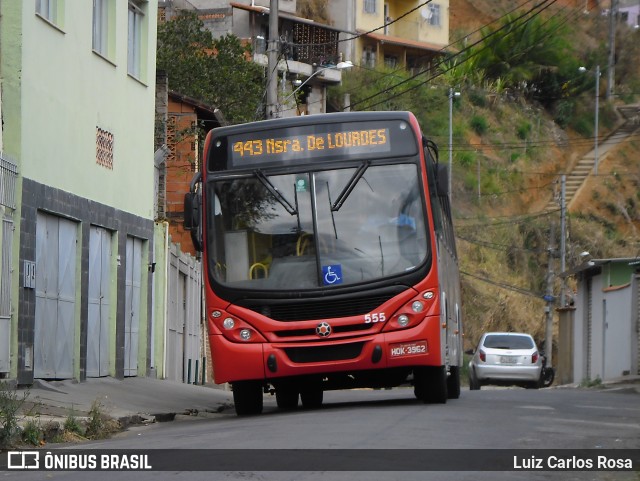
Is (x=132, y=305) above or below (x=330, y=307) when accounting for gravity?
below

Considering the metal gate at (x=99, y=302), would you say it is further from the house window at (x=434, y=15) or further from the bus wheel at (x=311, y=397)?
the house window at (x=434, y=15)

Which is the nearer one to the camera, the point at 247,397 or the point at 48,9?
the point at 247,397

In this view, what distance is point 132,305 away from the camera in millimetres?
25125

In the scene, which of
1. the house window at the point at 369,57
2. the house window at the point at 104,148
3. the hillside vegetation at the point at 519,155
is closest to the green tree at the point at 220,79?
the house window at the point at 104,148

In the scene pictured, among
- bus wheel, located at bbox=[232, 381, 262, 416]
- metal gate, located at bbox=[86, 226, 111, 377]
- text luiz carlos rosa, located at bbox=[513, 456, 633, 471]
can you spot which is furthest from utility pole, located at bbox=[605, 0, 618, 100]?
text luiz carlos rosa, located at bbox=[513, 456, 633, 471]

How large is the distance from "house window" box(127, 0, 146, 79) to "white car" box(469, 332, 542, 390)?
12076 millimetres

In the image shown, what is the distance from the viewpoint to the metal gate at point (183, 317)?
94.7 feet

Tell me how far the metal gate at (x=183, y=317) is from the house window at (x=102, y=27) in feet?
20.8

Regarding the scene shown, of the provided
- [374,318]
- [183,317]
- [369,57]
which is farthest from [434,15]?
[374,318]

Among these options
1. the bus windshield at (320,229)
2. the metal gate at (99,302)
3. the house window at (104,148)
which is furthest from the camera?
the house window at (104,148)

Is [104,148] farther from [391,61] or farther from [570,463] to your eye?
[391,61]

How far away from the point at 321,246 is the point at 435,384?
262 cm

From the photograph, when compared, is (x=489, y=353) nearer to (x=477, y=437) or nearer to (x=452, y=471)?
(x=477, y=437)

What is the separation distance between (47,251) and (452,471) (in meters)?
11.8
